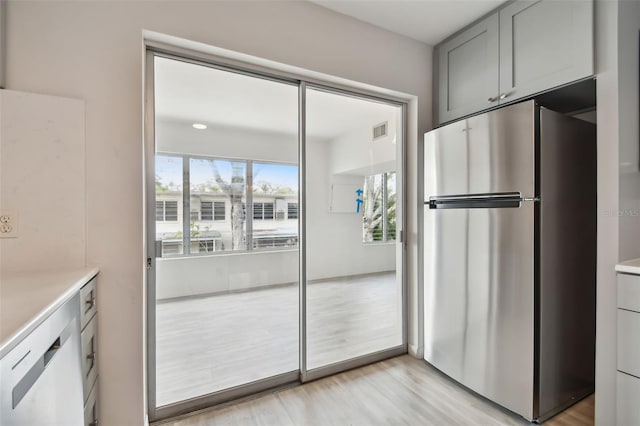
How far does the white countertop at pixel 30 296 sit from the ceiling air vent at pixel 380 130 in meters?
2.11

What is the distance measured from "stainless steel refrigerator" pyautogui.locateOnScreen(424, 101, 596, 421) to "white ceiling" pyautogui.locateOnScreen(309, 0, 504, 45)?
0.80 m

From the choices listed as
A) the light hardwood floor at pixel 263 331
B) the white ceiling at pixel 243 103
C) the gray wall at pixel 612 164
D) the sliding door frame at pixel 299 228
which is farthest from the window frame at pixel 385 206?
the gray wall at pixel 612 164

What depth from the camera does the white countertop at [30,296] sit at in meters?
0.72

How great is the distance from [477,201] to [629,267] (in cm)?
77

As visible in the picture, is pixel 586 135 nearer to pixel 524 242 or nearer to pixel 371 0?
pixel 524 242

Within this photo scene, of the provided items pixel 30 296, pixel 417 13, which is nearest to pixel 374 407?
pixel 30 296

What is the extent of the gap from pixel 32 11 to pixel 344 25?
5.74ft

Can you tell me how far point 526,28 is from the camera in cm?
184

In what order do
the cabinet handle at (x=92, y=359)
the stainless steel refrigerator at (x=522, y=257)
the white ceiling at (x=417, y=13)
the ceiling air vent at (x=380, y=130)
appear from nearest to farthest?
the cabinet handle at (x=92, y=359), the stainless steel refrigerator at (x=522, y=257), the white ceiling at (x=417, y=13), the ceiling air vent at (x=380, y=130)

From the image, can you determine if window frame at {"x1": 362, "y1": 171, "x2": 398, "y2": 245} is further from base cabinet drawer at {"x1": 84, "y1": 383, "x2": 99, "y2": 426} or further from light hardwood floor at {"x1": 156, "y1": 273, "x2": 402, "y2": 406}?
base cabinet drawer at {"x1": 84, "y1": 383, "x2": 99, "y2": 426}

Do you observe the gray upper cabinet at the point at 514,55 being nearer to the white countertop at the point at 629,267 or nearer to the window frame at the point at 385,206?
the window frame at the point at 385,206

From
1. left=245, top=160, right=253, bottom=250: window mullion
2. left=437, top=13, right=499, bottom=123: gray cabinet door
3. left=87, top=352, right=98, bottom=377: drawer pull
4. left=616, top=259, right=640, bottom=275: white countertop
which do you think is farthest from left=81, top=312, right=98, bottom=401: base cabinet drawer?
left=437, top=13, right=499, bottom=123: gray cabinet door

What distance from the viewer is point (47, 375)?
90 cm

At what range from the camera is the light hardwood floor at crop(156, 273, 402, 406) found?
185 cm
